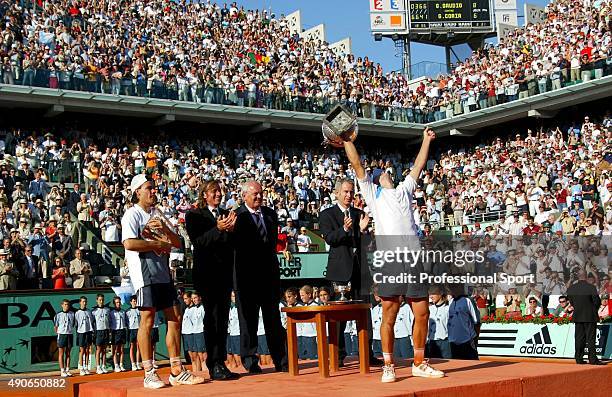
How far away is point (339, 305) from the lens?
797 cm

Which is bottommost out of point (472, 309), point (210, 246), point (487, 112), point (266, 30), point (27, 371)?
point (27, 371)

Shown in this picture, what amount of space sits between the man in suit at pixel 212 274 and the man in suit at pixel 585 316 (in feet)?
25.2

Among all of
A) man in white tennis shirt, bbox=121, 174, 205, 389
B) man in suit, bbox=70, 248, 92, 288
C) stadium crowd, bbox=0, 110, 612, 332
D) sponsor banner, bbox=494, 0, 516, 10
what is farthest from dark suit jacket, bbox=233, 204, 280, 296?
sponsor banner, bbox=494, 0, 516, 10

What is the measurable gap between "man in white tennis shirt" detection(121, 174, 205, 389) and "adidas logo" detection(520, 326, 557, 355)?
10.4 m

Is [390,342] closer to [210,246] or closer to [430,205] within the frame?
[210,246]

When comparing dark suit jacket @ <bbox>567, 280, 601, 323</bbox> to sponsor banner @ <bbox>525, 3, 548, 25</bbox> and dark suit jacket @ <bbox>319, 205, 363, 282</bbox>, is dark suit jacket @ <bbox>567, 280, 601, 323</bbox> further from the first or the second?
sponsor banner @ <bbox>525, 3, 548, 25</bbox>

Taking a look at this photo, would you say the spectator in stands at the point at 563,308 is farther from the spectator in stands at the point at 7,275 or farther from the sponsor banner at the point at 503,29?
the sponsor banner at the point at 503,29

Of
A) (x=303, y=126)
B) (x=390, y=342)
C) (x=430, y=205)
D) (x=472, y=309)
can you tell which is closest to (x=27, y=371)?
(x=472, y=309)

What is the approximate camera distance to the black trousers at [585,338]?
13695 mm

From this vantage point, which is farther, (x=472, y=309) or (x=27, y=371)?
(x=27, y=371)

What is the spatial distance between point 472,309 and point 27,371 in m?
9.69

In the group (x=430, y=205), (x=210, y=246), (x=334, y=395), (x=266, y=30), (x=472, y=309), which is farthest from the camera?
(x=266, y=30)

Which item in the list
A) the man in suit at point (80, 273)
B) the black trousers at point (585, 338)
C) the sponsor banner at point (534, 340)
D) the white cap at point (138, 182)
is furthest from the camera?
the man in suit at point (80, 273)

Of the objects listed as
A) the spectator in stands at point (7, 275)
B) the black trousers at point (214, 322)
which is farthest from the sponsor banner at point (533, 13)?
the black trousers at point (214, 322)
